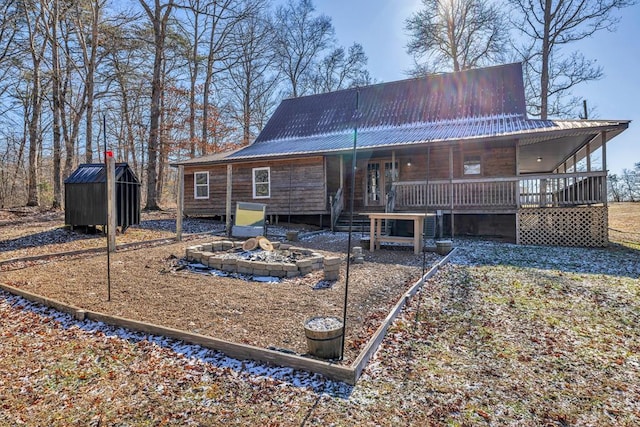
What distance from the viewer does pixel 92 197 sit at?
9477 millimetres

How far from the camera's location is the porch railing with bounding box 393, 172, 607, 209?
1027 cm

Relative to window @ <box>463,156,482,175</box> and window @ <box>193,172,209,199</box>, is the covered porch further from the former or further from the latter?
window @ <box>193,172,209,199</box>

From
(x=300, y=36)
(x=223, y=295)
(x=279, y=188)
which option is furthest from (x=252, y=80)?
(x=223, y=295)

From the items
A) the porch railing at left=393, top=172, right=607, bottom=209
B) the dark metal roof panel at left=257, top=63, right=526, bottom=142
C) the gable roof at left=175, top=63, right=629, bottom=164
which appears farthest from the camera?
the dark metal roof panel at left=257, top=63, right=526, bottom=142

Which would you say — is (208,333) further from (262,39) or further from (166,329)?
(262,39)

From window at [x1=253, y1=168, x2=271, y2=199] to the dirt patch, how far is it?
796 cm

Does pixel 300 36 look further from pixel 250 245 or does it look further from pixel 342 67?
pixel 250 245

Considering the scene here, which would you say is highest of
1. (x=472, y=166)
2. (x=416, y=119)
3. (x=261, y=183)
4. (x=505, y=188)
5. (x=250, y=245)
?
(x=416, y=119)

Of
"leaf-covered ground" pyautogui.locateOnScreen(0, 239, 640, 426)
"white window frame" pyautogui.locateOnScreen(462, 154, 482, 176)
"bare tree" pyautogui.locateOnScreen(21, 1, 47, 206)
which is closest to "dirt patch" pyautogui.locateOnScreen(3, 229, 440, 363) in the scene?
"leaf-covered ground" pyautogui.locateOnScreen(0, 239, 640, 426)

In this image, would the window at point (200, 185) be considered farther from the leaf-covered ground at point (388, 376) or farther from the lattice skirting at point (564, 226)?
the lattice skirting at point (564, 226)

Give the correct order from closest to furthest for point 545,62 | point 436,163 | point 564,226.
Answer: point 564,226 < point 436,163 < point 545,62

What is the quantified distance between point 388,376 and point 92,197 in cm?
966

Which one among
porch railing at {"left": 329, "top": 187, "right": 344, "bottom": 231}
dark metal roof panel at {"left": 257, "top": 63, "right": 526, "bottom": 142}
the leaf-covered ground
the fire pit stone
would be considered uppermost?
dark metal roof panel at {"left": 257, "top": 63, "right": 526, "bottom": 142}

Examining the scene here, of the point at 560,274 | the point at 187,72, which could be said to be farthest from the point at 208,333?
the point at 187,72
